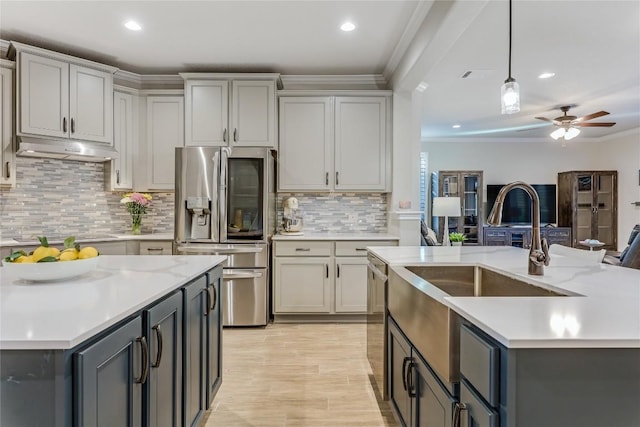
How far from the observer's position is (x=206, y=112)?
383 centimetres

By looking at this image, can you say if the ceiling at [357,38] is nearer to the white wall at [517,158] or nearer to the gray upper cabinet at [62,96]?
the gray upper cabinet at [62,96]

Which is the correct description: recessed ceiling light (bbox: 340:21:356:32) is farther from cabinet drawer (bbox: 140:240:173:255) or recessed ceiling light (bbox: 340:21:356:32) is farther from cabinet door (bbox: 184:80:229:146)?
cabinet drawer (bbox: 140:240:173:255)

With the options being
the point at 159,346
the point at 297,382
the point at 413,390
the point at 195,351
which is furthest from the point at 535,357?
the point at 297,382

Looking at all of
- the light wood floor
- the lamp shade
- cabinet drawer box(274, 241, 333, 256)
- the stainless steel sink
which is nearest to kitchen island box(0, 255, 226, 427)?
the light wood floor

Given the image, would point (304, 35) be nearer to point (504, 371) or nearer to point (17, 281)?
point (17, 281)

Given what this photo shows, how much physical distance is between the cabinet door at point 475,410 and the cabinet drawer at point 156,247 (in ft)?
10.7

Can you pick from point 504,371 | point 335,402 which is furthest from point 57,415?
point 335,402

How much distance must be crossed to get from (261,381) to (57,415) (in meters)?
1.85

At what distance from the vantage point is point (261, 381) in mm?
2523

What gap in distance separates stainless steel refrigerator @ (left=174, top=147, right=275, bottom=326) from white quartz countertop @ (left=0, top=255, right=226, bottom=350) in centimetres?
172

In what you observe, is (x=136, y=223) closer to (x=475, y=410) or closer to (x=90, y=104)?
(x=90, y=104)

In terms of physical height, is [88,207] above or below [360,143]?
below

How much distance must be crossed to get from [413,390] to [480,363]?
683 millimetres

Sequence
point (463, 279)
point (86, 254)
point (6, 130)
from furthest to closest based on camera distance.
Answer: point (6, 130)
point (463, 279)
point (86, 254)
